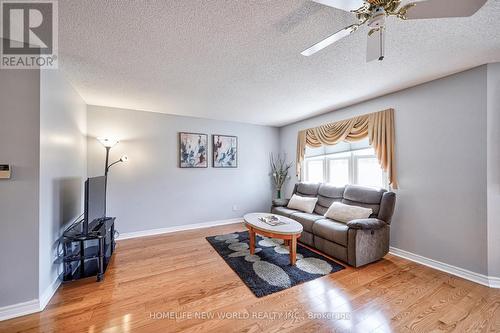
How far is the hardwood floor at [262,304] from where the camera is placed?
153 cm

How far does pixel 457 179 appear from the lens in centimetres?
225

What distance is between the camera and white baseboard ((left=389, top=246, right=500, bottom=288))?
202 cm

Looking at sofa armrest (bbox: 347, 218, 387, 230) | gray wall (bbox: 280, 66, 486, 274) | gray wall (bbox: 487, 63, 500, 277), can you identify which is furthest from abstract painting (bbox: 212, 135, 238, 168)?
gray wall (bbox: 487, 63, 500, 277)

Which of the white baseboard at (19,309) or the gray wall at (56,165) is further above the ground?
the gray wall at (56,165)

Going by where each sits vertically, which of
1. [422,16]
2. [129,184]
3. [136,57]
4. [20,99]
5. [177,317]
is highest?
[136,57]

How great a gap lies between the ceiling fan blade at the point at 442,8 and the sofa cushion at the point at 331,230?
2144 mm

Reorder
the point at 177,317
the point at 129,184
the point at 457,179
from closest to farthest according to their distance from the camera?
the point at 177,317
the point at 457,179
the point at 129,184

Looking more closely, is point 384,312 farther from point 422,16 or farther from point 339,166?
point 339,166

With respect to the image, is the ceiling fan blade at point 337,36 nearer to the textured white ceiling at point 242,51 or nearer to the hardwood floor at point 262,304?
the textured white ceiling at point 242,51

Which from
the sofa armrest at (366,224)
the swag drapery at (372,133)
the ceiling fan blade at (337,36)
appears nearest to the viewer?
the ceiling fan blade at (337,36)

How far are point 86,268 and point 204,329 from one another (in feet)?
5.78

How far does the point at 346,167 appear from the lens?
11.9 feet

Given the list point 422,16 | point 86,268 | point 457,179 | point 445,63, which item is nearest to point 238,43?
point 422,16

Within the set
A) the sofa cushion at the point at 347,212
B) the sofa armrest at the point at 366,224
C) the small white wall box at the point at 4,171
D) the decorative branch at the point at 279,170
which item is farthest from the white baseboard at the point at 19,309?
the decorative branch at the point at 279,170
